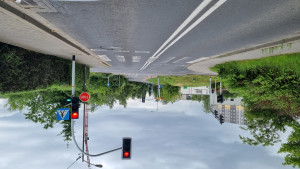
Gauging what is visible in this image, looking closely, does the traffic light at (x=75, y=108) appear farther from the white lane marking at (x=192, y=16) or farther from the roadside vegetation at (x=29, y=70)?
the white lane marking at (x=192, y=16)

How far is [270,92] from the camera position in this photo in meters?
13.0

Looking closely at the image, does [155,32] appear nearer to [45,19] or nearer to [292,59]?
[45,19]

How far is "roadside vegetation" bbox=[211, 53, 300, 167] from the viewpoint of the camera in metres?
12.0

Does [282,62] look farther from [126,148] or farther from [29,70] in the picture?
[29,70]

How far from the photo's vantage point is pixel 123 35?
9.17m

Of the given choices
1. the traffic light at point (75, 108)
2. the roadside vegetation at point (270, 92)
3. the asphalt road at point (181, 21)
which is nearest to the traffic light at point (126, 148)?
the traffic light at point (75, 108)

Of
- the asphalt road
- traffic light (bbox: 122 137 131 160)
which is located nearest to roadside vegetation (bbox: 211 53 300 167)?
the asphalt road

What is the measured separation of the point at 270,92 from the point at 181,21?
30.3 feet

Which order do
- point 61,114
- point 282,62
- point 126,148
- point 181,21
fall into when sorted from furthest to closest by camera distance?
point 282,62, point 61,114, point 126,148, point 181,21

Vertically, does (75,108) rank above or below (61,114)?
above

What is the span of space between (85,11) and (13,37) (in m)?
4.75

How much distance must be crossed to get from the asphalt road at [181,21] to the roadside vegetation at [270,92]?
3880 millimetres

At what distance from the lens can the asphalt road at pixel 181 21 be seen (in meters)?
6.39

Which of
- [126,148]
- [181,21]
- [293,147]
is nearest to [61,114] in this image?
[126,148]
